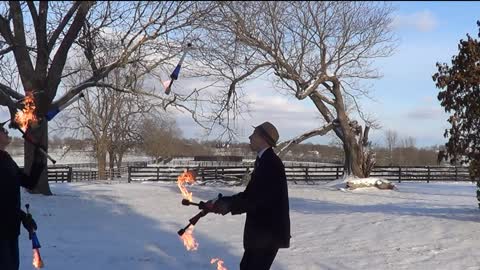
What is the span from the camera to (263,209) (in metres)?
5.14

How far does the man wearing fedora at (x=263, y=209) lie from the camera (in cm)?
514

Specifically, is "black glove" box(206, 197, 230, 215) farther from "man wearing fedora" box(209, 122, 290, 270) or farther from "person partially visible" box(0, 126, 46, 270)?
"person partially visible" box(0, 126, 46, 270)

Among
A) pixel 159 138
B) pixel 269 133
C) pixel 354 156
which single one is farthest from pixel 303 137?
pixel 159 138

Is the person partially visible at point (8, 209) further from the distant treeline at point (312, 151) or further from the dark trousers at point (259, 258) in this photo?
the distant treeline at point (312, 151)

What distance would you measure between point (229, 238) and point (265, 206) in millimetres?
6107

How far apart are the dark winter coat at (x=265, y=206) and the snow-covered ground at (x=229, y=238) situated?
10.7ft

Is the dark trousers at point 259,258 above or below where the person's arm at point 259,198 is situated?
below

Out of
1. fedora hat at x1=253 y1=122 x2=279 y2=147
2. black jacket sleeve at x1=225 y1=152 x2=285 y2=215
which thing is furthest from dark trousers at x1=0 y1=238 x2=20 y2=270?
fedora hat at x1=253 y1=122 x2=279 y2=147

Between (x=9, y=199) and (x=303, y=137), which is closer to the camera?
(x=9, y=199)

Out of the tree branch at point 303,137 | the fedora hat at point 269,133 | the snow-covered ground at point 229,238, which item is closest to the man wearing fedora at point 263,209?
the fedora hat at point 269,133

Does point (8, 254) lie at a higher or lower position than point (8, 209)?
lower

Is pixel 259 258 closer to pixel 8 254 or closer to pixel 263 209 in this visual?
pixel 263 209

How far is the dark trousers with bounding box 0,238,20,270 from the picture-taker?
5414 millimetres

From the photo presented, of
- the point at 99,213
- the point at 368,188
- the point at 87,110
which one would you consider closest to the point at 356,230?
the point at 99,213
